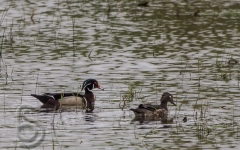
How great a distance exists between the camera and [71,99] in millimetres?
18875

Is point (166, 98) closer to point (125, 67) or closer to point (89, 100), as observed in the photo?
point (89, 100)

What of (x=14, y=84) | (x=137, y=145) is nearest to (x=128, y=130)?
(x=137, y=145)

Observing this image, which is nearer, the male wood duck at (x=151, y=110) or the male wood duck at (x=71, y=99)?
the male wood duck at (x=151, y=110)

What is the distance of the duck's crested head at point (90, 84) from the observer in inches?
765

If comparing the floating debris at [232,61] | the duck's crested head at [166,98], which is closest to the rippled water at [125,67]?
the floating debris at [232,61]

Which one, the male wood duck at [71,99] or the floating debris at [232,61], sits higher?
the floating debris at [232,61]

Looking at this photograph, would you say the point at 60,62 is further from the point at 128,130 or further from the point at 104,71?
the point at 128,130

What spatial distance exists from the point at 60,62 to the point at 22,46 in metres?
2.66

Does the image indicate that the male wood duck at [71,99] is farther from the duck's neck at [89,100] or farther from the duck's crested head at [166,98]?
the duck's crested head at [166,98]

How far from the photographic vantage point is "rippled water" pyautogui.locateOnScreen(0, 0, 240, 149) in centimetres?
1541

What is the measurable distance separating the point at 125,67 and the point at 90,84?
309 centimetres

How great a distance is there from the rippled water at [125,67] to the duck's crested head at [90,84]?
1.09 feet

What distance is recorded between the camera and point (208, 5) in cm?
3344

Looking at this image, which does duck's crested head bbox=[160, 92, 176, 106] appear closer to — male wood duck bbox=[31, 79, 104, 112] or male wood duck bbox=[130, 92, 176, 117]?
male wood duck bbox=[130, 92, 176, 117]
